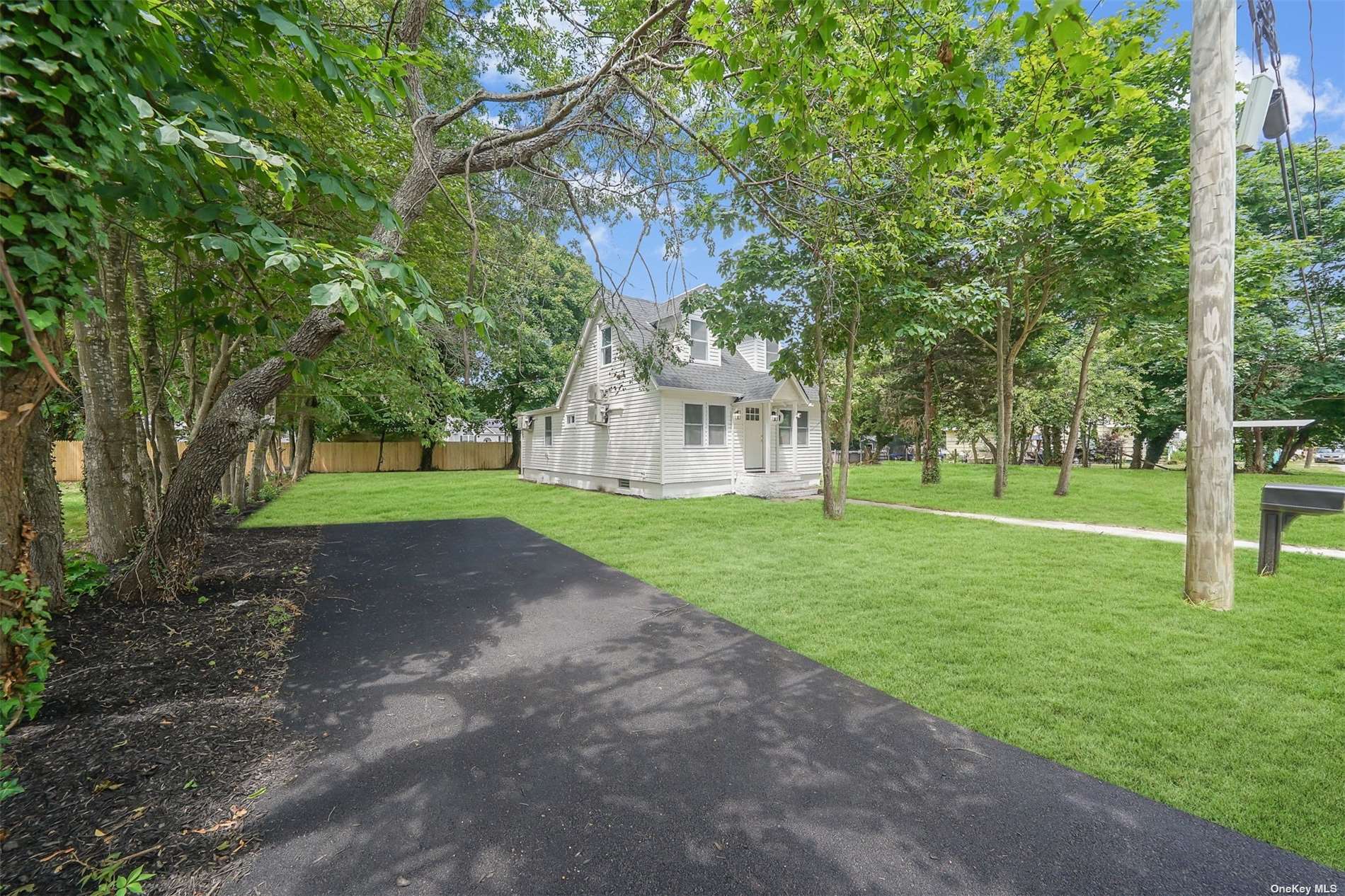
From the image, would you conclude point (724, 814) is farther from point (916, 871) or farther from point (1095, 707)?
point (1095, 707)

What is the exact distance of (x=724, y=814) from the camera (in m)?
2.18

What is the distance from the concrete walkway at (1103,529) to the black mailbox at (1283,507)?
1013 millimetres

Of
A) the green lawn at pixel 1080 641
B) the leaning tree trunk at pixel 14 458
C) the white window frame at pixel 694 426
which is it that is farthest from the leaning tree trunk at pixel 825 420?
the leaning tree trunk at pixel 14 458

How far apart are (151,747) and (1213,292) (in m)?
7.92

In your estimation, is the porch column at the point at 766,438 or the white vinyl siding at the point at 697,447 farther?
the porch column at the point at 766,438

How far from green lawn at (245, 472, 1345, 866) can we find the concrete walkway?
1.60ft

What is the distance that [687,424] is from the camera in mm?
13555

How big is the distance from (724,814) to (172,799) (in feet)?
7.93

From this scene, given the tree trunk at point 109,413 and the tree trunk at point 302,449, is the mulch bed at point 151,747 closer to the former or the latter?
the tree trunk at point 109,413

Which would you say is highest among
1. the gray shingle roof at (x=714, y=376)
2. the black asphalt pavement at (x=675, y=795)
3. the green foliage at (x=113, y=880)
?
the gray shingle roof at (x=714, y=376)

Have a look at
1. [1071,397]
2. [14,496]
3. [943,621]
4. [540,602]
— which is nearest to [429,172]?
[14,496]

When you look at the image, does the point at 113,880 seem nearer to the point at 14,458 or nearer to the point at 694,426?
the point at 14,458

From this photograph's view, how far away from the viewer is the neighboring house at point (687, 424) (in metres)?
13.2

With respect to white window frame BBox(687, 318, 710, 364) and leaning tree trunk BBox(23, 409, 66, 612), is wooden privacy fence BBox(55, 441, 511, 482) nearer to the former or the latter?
white window frame BBox(687, 318, 710, 364)
